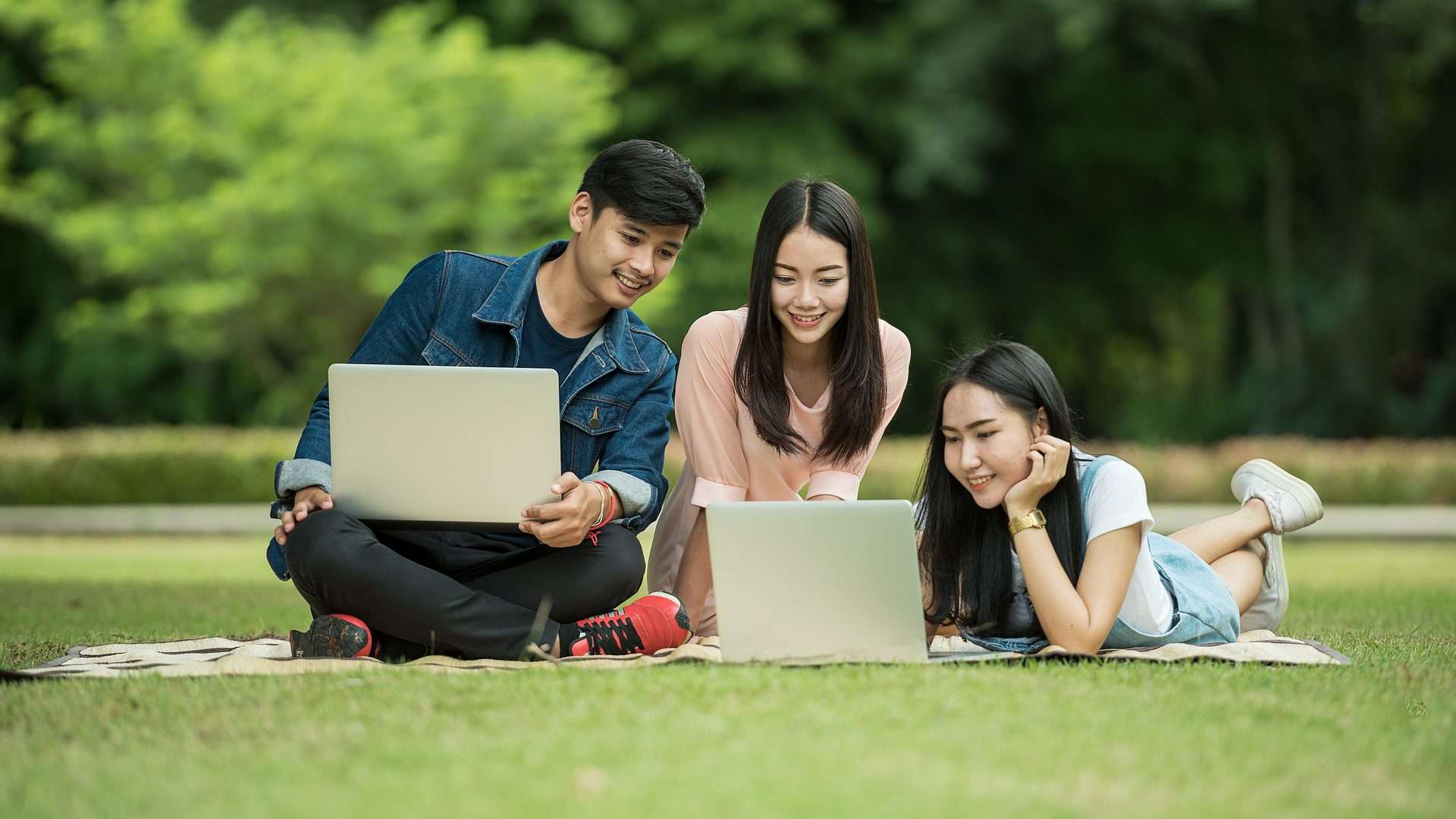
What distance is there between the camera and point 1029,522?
401 centimetres

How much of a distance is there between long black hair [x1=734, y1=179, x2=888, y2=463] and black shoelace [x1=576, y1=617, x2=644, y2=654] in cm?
77

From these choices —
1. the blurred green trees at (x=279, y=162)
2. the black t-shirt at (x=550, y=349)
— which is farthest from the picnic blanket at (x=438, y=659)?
the blurred green trees at (x=279, y=162)

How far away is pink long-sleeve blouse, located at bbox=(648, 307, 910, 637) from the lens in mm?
4723

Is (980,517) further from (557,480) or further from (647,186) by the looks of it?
(647,186)

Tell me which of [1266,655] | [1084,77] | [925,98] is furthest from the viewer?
[1084,77]

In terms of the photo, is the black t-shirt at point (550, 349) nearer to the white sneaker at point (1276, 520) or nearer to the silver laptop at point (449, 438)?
the silver laptop at point (449, 438)

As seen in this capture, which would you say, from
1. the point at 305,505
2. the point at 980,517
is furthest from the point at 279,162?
the point at 980,517

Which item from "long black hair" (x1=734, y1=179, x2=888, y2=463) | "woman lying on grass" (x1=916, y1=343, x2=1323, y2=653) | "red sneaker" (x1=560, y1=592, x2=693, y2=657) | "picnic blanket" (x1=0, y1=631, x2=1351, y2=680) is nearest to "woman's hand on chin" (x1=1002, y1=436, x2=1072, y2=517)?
"woman lying on grass" (x1=916, y1=343, x2=1323, y2=653)

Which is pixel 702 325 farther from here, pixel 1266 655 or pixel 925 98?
pixel 925 98

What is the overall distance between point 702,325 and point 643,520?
2.17ft

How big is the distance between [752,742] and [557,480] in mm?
1238

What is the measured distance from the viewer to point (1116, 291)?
78.1 ft

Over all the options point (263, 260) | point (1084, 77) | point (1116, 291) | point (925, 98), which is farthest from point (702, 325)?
point (1116, 291)

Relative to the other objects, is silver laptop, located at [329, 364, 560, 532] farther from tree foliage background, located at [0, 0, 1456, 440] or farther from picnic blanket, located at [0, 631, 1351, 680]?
tree foliage background, located at [0, 0, 1456, 440]
